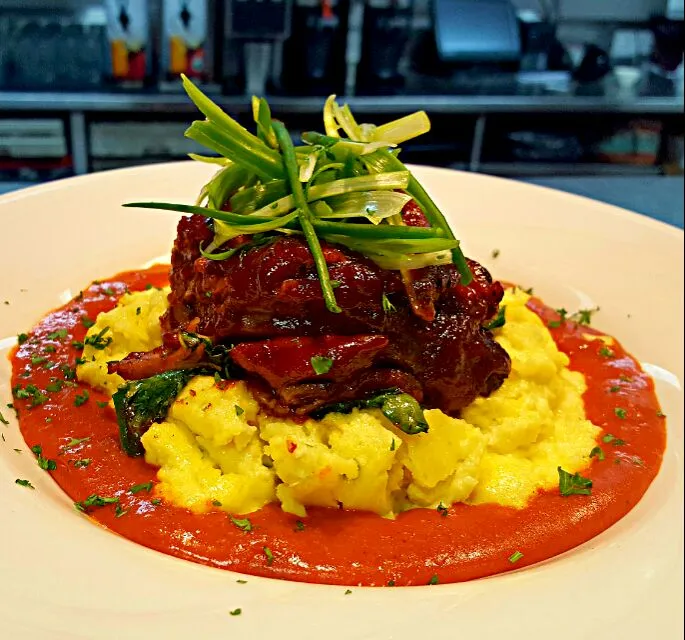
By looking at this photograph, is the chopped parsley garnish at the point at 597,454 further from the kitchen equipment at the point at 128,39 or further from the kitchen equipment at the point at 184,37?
the kitchen equipment at the point at 128,39

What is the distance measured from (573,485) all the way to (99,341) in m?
2.24

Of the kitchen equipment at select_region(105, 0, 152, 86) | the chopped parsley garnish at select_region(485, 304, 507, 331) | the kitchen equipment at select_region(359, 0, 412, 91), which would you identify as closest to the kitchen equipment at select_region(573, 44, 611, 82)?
the kitchen equipment at select_region(359, 0, 412, 91)

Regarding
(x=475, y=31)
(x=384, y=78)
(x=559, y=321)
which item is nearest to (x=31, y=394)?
(x=559, y=321)

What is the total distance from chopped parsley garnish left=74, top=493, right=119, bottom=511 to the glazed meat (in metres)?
0.65

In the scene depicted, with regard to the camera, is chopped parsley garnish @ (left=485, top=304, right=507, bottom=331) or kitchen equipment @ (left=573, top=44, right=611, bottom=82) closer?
chopped parsley garnish @ (left=485, top=304, right=507, bottom=331)

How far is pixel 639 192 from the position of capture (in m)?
6.65

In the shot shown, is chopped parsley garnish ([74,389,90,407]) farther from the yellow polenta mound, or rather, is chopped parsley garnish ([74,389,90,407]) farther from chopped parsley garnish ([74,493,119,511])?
chopped parsley garnish ([74,493,119,511])

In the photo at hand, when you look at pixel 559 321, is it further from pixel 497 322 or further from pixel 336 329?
pixel 336 329

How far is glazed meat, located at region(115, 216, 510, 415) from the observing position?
9.75 feet

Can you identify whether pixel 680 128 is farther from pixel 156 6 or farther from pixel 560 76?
pixel 156 6

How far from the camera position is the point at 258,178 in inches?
128

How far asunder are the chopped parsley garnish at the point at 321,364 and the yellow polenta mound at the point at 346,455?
0.21 metres

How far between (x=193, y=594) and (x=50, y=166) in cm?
670

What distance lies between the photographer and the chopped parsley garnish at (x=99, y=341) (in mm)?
3559
